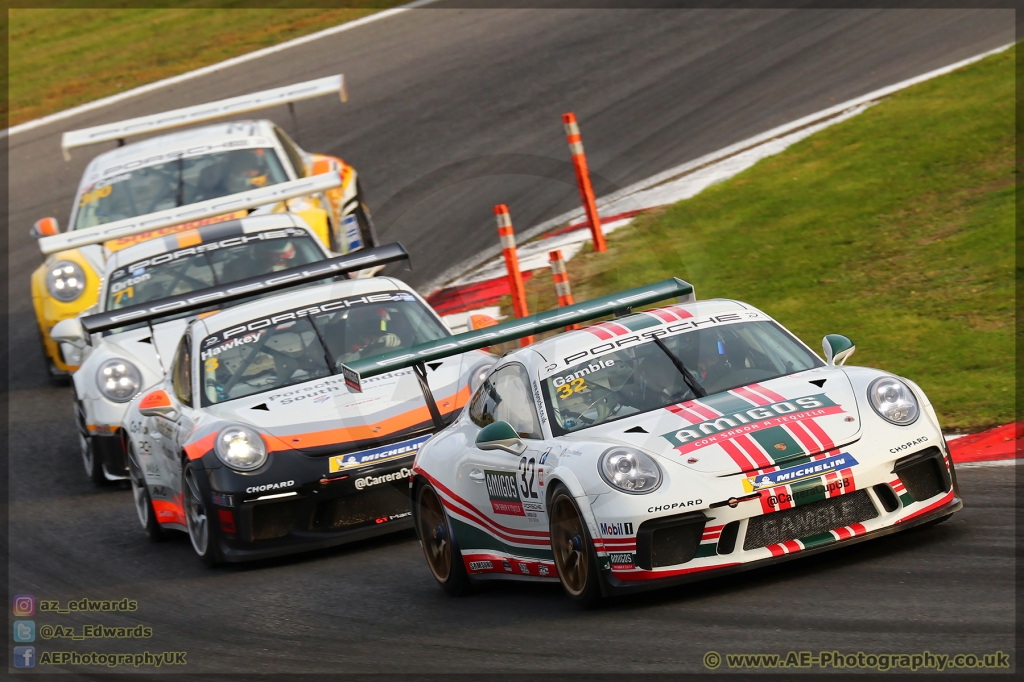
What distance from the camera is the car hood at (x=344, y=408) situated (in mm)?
8617

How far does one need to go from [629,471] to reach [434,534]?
1810 mm

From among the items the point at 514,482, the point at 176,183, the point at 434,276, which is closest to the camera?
the point at 514,482

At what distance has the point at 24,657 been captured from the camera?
745cm

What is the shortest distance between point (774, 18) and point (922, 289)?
9.39m

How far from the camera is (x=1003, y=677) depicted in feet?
15.7

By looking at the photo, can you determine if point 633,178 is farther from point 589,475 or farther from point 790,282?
point 589,475

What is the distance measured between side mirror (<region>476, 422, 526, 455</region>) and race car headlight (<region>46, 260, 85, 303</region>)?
7.83 metres

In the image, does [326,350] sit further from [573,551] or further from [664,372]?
[573,551]

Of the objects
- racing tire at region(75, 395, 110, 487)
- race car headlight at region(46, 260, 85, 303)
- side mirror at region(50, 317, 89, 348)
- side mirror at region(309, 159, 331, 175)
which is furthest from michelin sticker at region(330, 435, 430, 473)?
side mirror at region(309, 159, 331, 175)

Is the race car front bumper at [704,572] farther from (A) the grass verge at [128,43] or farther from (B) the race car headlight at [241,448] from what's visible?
(A) the grass verge at [128,43]

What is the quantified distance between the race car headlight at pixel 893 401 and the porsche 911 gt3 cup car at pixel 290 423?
7.18ft

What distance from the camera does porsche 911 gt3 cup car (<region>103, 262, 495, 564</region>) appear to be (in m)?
8.49

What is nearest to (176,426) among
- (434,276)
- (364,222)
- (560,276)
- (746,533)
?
(560,276)

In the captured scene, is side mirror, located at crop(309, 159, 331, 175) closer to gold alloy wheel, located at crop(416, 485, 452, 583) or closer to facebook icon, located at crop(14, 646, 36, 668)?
gold alloy wheel, located at crop(416, 485, 452, 583)
